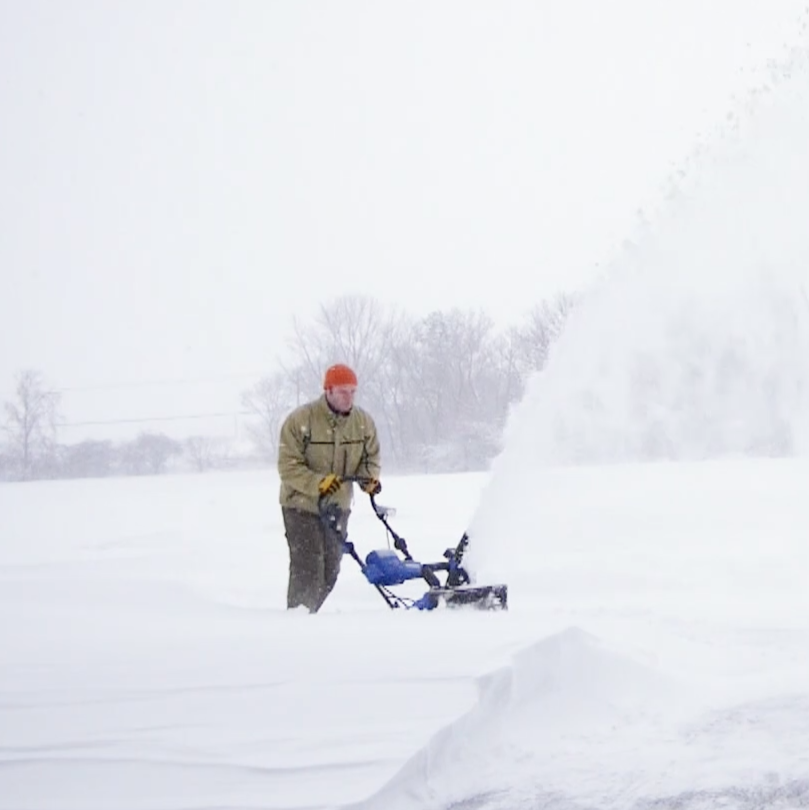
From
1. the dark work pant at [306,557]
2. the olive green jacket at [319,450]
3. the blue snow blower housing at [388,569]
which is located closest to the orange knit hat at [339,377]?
the olive green jacket at [319,450]

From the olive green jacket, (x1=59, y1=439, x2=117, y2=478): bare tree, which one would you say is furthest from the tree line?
the olive green jacket

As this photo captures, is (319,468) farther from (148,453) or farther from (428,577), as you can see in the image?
(148,453)

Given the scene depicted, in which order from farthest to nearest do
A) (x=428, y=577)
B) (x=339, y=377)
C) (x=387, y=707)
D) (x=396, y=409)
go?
(x=396, y=409)
(x=339, y=377)
(x=428, y=577)
(x=387, y=707)

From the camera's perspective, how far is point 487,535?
680 cm

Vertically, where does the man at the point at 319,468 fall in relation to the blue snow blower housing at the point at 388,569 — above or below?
above

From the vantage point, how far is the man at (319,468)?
5.86 m

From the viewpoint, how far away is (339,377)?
5812mm

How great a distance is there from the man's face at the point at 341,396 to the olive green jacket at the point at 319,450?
9cm

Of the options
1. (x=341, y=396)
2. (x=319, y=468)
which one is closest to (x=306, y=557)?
(x=319, y=468)

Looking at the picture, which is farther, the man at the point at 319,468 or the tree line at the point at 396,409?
the tree line at the point at 396,409

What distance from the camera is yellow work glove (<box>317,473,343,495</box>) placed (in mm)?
5570

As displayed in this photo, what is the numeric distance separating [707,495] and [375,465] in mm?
7858

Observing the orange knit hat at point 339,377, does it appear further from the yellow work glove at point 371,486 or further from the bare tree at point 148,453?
the bare tree at point 148,453

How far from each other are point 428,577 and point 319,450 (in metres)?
1.02
